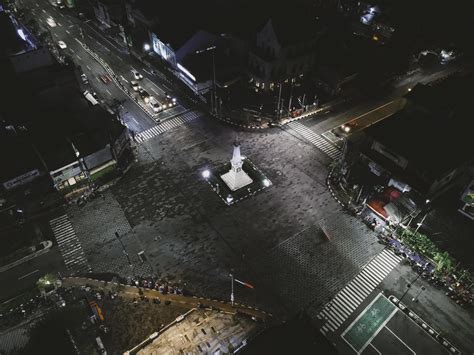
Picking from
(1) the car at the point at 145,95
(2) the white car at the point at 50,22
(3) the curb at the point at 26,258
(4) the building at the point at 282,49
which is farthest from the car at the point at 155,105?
(2) the white car at the point at 50,22

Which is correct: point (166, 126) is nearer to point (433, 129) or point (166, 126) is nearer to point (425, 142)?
point (425, 142)

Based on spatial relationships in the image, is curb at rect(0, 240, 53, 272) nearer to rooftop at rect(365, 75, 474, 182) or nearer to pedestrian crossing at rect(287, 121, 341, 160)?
pedestrian crossing at rect(287, 121, 341, 160)

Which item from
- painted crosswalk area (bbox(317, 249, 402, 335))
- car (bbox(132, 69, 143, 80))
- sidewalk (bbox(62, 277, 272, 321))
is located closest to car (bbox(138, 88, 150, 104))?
car (bbox(132, 69, 143, 80))

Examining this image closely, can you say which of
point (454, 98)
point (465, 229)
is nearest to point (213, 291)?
point (465, 229)

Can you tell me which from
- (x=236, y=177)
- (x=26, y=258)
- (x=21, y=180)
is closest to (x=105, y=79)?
(x=21, y=180)

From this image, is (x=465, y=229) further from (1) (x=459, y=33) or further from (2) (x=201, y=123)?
(1) (x=459, y=33)
